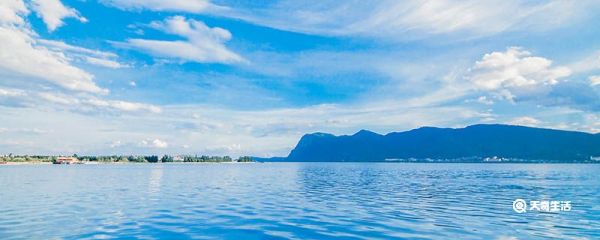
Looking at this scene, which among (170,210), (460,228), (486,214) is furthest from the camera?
(170,210)

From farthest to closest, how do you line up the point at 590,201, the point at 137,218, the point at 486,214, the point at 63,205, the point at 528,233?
the point at 590,201 → the point at 63,205 → the point at 486,214 → the point at 137,218 → the point at 528,233

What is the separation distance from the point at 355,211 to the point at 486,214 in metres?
13.6

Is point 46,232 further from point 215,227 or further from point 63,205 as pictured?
point 63,205

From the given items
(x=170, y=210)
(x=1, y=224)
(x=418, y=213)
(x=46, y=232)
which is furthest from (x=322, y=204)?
(x=1, y=224)

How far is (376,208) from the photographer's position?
4581 centimetres

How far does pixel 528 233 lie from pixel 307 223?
17.9 meters

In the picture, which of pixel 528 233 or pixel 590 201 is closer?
pixel 528 233

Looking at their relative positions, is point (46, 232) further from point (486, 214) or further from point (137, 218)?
point (486, 214)

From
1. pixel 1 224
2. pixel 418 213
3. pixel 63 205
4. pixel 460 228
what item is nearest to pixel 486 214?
pixel 418 213

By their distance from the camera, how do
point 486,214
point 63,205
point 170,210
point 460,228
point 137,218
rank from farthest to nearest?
point 63,205 → point 170,210 → point 486,214 → point 137,218 → point 460,228

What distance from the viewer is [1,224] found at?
34531 mm

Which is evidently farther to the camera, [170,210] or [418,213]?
[170,210]

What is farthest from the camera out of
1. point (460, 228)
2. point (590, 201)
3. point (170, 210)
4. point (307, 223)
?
point (590, 201)

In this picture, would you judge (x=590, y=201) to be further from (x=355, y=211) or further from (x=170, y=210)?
(x=170, y=210)
